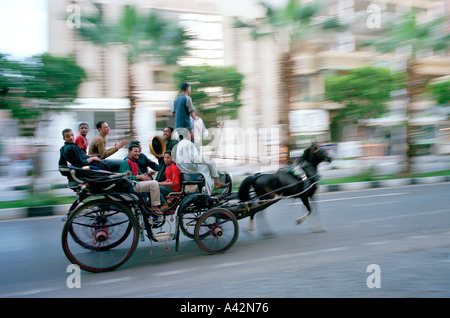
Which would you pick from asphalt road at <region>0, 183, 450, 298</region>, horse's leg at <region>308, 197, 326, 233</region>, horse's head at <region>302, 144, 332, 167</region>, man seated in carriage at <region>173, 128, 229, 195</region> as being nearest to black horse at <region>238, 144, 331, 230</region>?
horse's head at <region>302, 144, 332, 167</region>

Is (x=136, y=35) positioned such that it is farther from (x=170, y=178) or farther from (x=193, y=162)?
(x=170, y=178)

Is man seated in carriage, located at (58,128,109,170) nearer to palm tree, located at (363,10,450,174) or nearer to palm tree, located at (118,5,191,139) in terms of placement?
palm tree, located at (118,5,191,139)

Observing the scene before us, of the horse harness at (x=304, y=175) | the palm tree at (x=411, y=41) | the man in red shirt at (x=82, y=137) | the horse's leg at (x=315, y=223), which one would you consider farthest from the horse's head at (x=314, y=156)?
the palm tree at (x=411, y=41)

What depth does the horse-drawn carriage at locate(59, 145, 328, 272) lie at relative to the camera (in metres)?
4.92

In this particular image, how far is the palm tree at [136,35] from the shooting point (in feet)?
41.0

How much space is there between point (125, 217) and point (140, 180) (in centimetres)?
51

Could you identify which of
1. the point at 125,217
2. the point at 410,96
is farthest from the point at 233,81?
the point at 125,217

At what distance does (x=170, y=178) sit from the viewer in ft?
18.3

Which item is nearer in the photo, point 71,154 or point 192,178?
point 71,154

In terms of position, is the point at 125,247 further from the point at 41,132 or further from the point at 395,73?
the point at 395,73

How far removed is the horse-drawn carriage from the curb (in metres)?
4.46

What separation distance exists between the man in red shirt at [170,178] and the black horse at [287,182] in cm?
121

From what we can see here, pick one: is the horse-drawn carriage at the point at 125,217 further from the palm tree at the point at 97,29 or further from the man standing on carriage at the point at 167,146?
the palm tree at the point at 97,29
